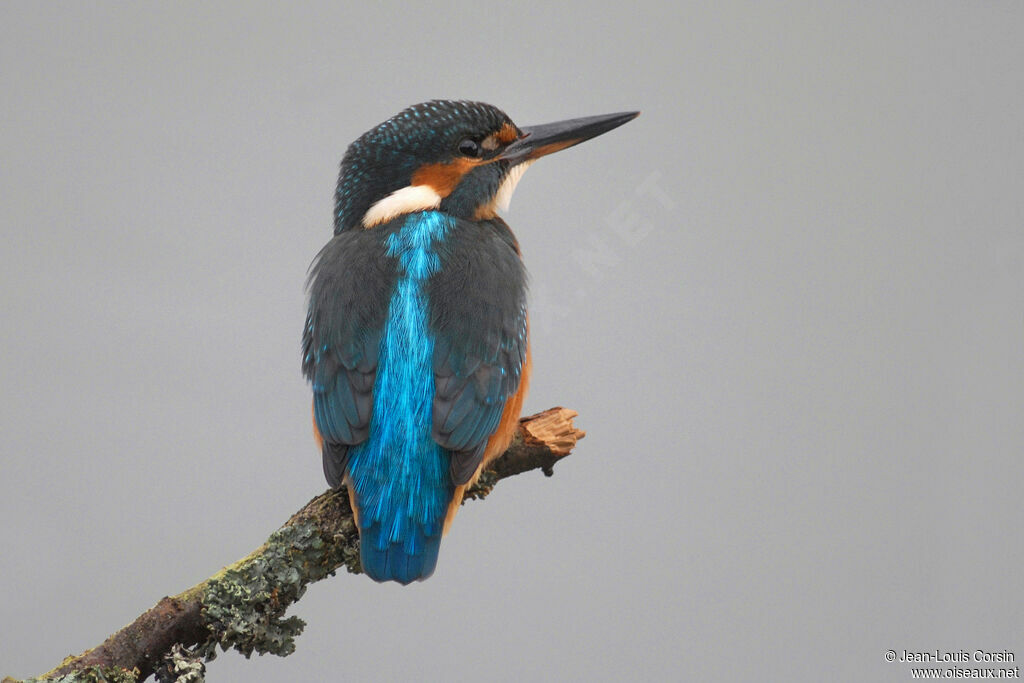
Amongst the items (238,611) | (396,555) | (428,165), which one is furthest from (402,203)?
(238,611)

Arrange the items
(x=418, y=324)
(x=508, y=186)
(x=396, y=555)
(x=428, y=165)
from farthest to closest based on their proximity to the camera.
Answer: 1. (x=508, y=186)
2. (x=428, y=165)
3. (x=418, y=324)
4. (x=396, y=555)

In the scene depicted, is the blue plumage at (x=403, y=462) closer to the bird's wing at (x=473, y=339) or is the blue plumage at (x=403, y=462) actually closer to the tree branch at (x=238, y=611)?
the bird's wing at (x=473, y=339)

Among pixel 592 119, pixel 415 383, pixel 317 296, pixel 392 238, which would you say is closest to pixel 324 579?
pixel 415 383

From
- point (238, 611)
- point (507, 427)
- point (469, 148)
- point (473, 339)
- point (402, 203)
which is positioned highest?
point (469, 148)

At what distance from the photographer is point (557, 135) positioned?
3422mm

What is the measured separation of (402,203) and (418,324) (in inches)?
21.0

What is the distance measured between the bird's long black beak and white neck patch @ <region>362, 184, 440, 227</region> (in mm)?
291

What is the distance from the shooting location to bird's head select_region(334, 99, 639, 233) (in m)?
3.12

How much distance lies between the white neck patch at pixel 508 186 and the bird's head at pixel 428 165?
0.03 feet

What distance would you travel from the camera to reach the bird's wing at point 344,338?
2684 millimetres

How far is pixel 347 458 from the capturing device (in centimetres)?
268

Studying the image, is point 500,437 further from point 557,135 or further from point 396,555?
point 557,135

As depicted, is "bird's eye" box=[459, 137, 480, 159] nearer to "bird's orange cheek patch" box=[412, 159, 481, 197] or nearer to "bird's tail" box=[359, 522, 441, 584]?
"bird's orange cheek patch" box=[412, 159, 481, 197]

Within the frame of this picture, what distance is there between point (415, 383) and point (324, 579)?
0.62m
